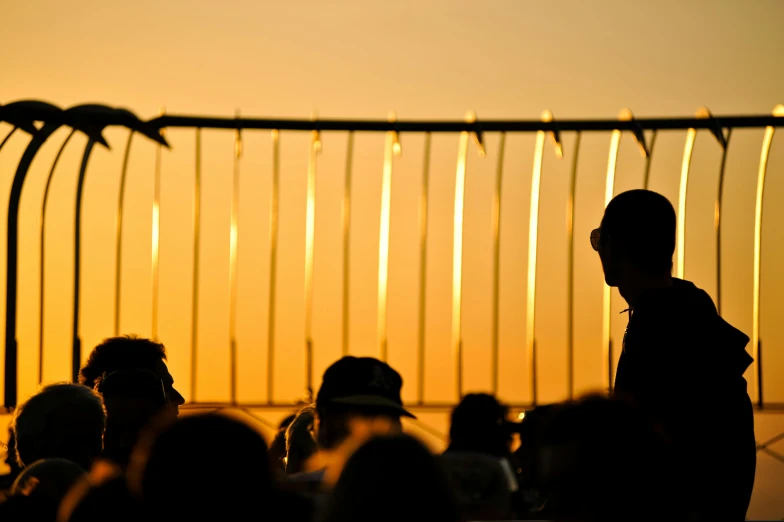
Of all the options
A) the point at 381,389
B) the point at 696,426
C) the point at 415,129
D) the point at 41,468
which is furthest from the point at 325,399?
the point at 415,129

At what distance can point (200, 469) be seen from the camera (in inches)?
65.5

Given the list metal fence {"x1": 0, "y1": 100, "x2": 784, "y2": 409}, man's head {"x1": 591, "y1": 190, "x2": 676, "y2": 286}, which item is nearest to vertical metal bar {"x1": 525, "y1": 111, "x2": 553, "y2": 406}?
metal fence {"x1": 0, "y1": 100, "x2": 784, "y2": 409}

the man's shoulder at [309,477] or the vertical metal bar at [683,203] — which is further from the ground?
the vertical metal bar at [683,203]

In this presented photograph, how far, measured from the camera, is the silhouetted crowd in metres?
1.66

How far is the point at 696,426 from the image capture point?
9.45ft

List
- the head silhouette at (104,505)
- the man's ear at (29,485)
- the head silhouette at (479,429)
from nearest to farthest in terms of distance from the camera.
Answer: the head silhouette at (104,505), the man's ear at (29,485), the head silhouette at (479,429)

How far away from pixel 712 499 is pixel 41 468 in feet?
5.21

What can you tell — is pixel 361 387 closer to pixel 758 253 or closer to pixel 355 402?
pixel 355 402

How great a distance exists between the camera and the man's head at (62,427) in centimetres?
300

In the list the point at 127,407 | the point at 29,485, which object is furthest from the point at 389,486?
the point at 127,407

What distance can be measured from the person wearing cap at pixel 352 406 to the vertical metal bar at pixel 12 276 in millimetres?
3450

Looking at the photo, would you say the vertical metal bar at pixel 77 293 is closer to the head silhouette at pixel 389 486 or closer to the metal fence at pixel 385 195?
the metal fence at pixel 385 195

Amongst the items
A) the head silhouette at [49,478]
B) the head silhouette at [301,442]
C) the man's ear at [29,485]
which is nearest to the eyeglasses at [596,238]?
the head silhouette at [301,442]

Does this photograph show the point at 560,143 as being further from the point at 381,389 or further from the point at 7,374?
the point at 381,389
